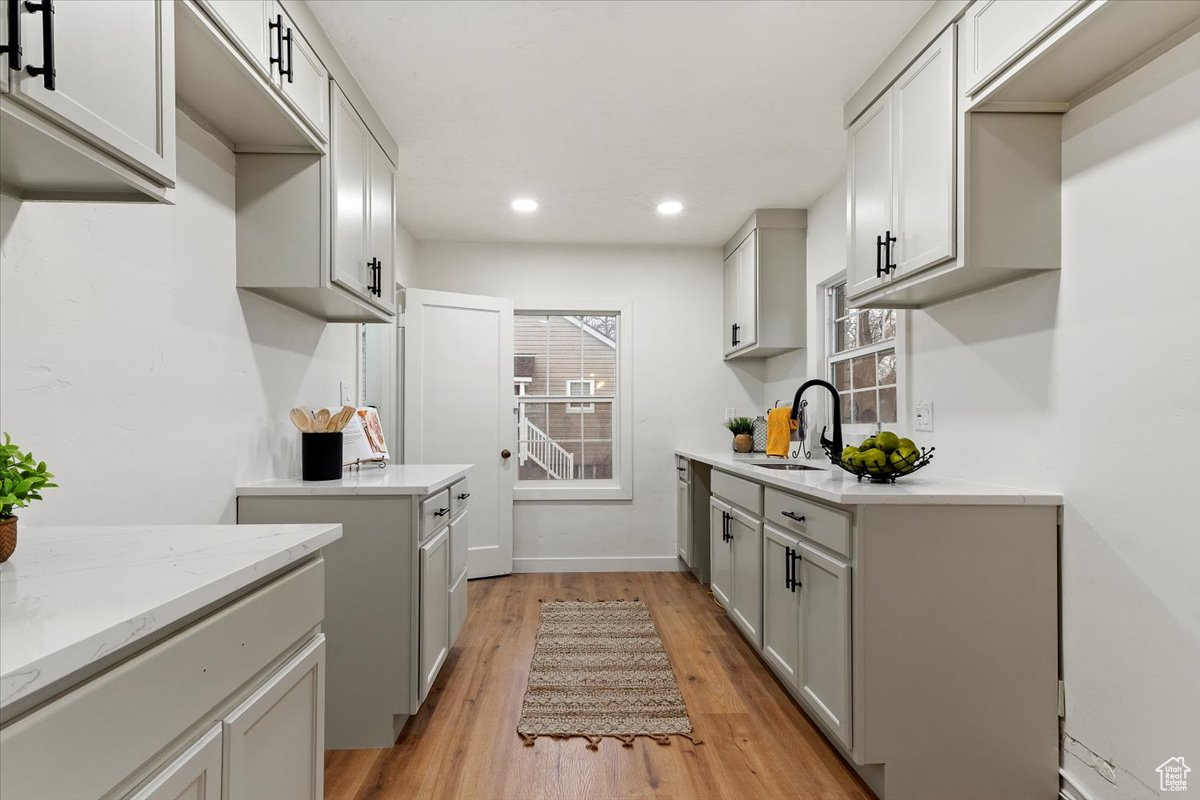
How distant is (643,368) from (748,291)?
100cm

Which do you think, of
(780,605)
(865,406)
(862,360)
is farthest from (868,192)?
(780,605)

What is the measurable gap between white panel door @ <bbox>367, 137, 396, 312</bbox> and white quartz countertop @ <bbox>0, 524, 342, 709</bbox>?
60.6 inches

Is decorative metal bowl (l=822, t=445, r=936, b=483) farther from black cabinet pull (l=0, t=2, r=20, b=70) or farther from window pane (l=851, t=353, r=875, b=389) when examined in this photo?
black cabinet pull (l=0, t=2, r=20, b=70)

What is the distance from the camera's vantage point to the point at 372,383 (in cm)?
403

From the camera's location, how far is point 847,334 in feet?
11.7

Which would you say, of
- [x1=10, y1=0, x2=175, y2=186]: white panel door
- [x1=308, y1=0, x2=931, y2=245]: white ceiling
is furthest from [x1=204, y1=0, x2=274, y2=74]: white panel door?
[x1=308, y1=0, x2=931, y2=245]: white ceiling

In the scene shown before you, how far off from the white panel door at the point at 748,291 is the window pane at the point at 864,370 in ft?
2.37

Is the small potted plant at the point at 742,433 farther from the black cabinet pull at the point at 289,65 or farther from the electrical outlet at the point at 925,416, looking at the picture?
the black cabinet pull at the point at 289,65

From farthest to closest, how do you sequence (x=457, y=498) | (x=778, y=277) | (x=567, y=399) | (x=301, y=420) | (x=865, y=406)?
(x=567, y=399) < (x=778, y=277) < (x=865, y=406) < (x=457, y=498) < (x=301, y=420)

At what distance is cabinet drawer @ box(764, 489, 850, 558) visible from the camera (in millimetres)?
1907

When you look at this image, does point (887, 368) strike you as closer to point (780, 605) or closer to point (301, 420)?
point (780, 605)

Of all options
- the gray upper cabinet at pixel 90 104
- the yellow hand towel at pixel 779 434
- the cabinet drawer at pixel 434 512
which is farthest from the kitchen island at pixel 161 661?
the yellow hand towel at pixel 779 434

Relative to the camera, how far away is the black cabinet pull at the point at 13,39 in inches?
32.7

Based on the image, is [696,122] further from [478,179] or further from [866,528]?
[866,528]
